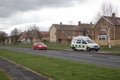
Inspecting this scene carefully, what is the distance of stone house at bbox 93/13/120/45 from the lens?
5947cm

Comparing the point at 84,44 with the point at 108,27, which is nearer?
the point at 84,44

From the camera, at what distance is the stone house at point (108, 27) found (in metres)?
59.5

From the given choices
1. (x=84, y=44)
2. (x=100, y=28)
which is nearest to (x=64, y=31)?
(x=100, y=28)

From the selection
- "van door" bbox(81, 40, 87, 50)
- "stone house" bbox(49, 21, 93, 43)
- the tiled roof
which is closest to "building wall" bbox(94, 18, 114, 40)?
"van door" bbox(81, 40, 87, 50)

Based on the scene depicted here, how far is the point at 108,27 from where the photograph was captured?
188 feet

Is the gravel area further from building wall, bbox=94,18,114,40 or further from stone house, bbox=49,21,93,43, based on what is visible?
stone house, bbox=49,21,93,43

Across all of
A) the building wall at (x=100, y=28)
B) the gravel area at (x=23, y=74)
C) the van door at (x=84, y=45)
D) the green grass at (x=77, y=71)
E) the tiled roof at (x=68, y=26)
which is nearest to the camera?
the green grass at (x=77, y=71)

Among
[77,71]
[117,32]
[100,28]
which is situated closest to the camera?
[77,71]

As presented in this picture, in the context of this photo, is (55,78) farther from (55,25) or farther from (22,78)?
(55,25)

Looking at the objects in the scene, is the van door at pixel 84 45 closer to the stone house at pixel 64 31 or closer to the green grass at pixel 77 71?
the green grass at pixel 77 71

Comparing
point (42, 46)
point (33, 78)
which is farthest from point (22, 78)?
point (42, 46)

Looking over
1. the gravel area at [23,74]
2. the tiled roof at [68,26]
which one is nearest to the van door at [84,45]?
the gravel area at [23,74]

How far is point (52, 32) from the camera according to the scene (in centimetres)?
10025

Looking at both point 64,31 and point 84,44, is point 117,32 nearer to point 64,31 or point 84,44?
point 84,44
